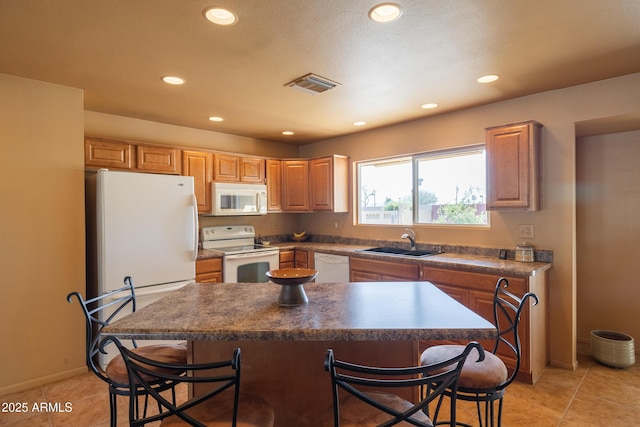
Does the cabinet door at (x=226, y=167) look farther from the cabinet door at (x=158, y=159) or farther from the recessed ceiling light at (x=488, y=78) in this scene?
the recessed ceiling light at (x=488, y=78)

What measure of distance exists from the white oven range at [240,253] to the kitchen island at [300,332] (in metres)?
A: 2.10

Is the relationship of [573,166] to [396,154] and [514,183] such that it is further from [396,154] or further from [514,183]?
[396,154]

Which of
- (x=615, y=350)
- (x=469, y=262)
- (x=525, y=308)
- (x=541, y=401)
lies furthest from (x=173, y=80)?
(x=615, y=350)

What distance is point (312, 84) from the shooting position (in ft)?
9.24

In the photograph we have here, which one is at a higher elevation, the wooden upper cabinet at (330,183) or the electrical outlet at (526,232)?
the wooden upper cabinet at (330,183)

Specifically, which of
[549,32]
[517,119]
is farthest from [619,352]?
[549,32]

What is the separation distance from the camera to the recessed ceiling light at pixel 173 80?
8.86 ft

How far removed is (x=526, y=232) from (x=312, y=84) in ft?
7.76

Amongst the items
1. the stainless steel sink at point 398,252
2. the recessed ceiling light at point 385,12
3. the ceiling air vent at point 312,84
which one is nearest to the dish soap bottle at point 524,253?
the stainless steel sink at point 398,252

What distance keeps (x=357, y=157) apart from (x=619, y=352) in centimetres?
334

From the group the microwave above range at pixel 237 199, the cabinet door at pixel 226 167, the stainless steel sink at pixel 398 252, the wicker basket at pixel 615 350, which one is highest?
the cabinet door at pixel 226 167

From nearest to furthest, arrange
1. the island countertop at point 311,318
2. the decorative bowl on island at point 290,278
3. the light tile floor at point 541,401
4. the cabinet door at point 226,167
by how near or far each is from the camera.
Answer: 1. the island countertop at point 311,318
2. the decorative bowl on island at point 290,278
3. the light tile floor at point 541,401
4. the cabinet door at point 226,167

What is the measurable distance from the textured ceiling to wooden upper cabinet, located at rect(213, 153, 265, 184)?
100cm

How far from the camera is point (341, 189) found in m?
4.75
